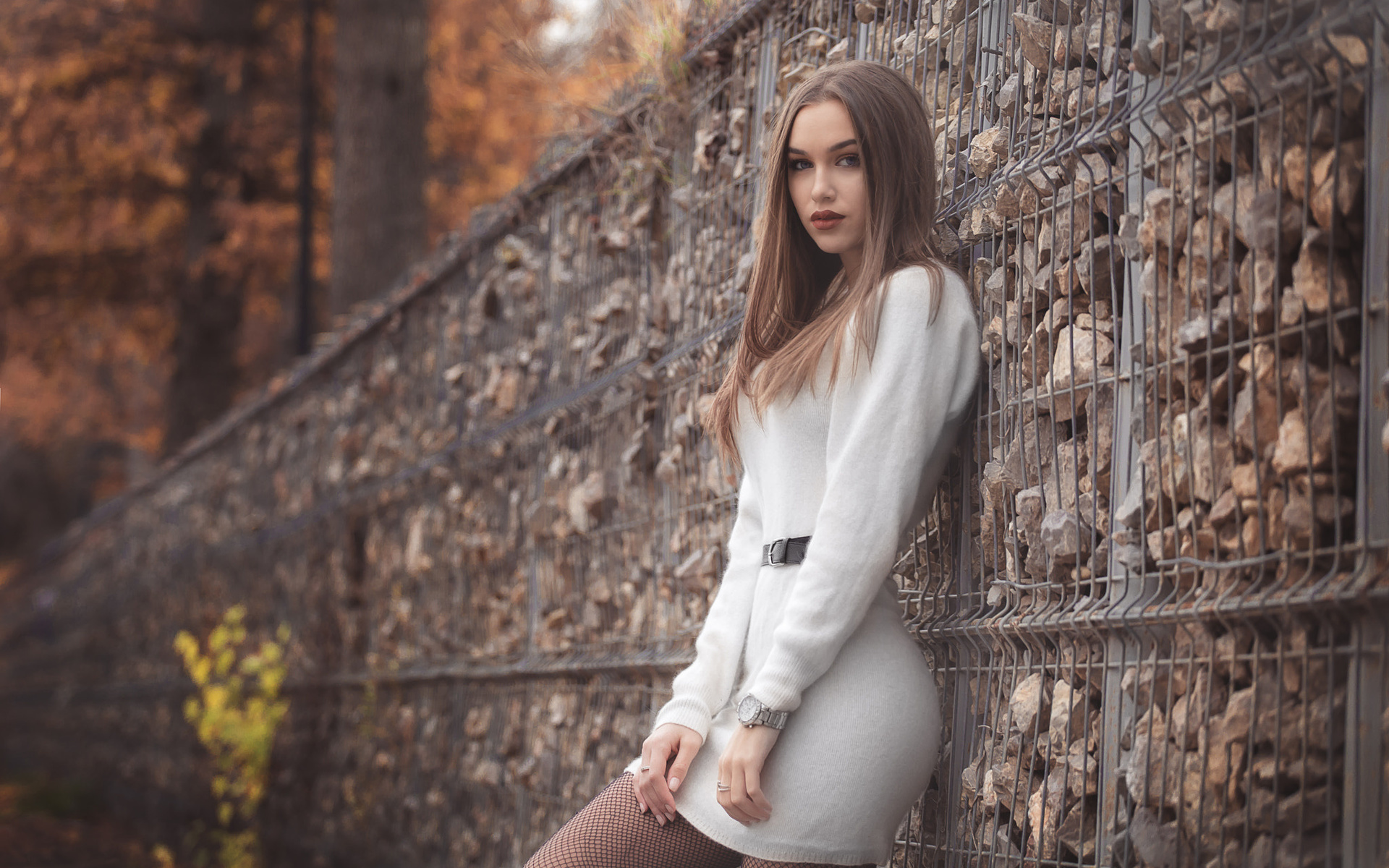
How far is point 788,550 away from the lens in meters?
2.13

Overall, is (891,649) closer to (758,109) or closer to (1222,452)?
(1222,452)

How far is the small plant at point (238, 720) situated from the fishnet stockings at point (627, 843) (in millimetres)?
5290

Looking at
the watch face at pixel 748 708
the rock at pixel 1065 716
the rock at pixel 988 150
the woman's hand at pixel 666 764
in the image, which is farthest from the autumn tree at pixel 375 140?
the rock at pixel 1065 716

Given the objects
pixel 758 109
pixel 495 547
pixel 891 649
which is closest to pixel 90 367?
pixel 495 547

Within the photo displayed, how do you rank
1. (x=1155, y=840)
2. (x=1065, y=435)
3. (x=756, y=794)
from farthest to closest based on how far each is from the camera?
(x=1065, y=435) → (x=756, y=794) → (x=1155, y=840)

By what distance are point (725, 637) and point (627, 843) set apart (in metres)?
0.36

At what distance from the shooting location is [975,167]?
90.3 inches

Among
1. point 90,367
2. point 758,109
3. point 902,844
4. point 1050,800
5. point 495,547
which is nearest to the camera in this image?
point 1050,800

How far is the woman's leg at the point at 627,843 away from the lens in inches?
84.3

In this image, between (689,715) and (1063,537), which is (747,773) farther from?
(1063,537)

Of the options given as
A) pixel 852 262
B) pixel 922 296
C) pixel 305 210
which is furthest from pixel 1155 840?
pixel 305 210

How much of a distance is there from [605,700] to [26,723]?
449 inches

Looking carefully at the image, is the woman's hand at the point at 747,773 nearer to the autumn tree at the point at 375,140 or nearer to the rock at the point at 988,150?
the rock at the point at 988,150

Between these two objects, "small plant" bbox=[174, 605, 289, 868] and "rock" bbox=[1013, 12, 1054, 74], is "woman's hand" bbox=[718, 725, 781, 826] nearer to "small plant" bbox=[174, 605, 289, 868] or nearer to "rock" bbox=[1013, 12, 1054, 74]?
"rock" bbox=[1013, 12, 1054, 74]
